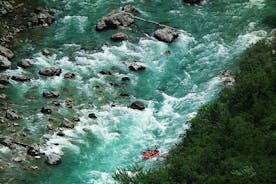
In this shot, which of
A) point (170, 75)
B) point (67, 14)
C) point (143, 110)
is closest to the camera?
point (143, 110)

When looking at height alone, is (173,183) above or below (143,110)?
above

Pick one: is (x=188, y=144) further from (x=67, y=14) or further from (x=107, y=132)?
(x=67, y=14)

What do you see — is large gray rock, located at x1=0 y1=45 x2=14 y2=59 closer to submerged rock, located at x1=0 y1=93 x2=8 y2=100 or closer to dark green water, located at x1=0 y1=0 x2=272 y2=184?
dark green water, located at x1=0 y1=0 x2=272 y2=184

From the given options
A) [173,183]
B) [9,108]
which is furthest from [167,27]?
[173,183]

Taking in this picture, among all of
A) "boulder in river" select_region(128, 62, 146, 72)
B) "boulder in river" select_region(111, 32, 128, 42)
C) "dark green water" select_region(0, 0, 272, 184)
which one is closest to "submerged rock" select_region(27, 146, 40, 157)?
"dark green water" select_region(0, 0, 272, 184)

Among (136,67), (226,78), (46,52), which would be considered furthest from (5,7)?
(226,78)
